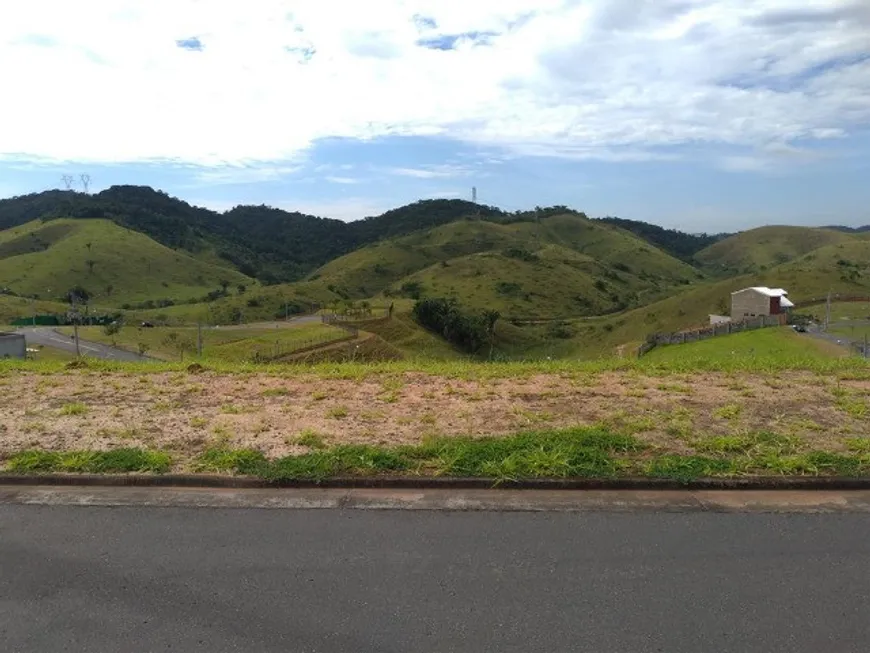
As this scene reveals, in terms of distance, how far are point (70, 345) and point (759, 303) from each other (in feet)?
205

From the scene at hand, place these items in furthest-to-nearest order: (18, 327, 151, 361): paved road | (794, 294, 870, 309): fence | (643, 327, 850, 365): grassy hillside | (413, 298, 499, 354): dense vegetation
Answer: (413, 298, 499, 354): dense vegetation
(794, 294, 870, 309): fence
(18, 327, 151, 361): paved road
(643, 327, 850, 365): grassy hillside

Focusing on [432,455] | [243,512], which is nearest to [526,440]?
[432,455]

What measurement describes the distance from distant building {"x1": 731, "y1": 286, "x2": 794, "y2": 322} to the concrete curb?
182ft

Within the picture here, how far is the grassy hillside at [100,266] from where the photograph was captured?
10975 centimetres

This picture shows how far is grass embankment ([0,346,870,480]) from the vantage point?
5523mm

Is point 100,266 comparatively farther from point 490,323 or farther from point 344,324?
point 490,323

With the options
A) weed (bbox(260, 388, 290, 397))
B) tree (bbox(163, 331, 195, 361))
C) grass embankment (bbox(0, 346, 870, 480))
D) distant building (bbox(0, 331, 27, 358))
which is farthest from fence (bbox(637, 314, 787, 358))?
weed (bbox(260, 388, 290, 397))

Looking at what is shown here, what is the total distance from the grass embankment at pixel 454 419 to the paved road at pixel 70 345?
46961 mm

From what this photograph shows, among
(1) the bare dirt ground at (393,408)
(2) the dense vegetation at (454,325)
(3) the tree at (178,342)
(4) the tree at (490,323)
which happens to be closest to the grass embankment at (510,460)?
(1) the bare dirt ground at (393,408)

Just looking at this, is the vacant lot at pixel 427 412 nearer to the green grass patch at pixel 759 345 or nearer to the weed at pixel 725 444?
the weed at pixel 725 444

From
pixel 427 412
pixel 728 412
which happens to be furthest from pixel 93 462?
pixel 728 412

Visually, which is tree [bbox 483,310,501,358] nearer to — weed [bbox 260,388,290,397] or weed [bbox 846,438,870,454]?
weed [bbox 260,388,290,397]

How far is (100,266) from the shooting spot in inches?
4653

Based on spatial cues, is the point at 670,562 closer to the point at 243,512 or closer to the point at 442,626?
the point at 442,626
